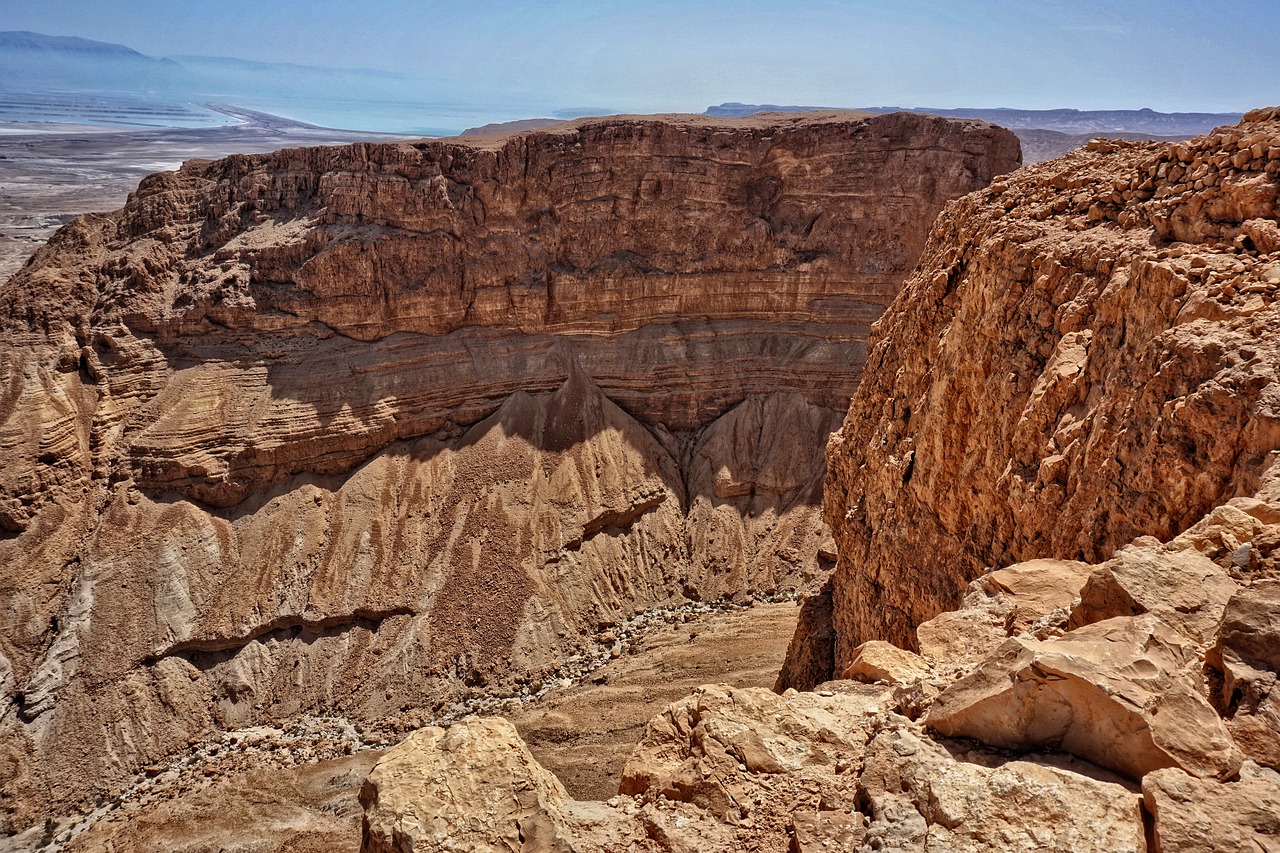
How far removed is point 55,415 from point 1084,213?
3058 centimetres

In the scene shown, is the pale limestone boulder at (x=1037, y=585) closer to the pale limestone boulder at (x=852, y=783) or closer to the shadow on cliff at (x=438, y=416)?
the pale limestone boulder at (x=852, y=783)

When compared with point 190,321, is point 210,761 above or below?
below

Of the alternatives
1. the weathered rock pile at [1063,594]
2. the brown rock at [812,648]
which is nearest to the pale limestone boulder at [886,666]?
the weathered rock pile at [1063,594]

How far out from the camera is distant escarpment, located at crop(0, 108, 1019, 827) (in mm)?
24766

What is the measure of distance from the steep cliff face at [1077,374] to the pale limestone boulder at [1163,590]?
15.5 inches

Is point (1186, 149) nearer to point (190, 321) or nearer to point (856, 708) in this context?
point (856, 708)

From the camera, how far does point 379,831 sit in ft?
19.4

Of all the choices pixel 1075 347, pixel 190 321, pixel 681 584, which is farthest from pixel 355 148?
pixel 1075 347

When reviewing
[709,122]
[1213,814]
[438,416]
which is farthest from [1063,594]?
[709,122]

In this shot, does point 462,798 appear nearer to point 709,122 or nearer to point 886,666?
point 886,666

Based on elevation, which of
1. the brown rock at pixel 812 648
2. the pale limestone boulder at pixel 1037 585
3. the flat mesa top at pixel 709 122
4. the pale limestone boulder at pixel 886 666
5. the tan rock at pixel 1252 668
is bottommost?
the brown rock at pixel 812 648

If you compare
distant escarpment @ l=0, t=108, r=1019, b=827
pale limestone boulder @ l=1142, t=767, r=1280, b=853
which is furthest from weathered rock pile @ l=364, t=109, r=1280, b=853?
distant escarpment @ l=0, t=108, r=1019, b=827

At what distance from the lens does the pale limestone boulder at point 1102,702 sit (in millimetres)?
4766

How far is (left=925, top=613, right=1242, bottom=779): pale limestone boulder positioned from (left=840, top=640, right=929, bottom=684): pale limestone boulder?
1478 mm
